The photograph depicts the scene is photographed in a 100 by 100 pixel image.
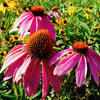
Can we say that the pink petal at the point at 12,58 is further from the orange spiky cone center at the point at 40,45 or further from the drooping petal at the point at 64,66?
the drooping petal at the point at 64,66

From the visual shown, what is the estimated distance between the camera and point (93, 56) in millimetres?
658

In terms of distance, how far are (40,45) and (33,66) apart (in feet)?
0.38

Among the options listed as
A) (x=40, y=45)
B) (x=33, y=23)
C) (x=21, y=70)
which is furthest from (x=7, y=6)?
(x=21, y=70)

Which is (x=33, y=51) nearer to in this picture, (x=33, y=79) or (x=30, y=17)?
(x=33, y=79)

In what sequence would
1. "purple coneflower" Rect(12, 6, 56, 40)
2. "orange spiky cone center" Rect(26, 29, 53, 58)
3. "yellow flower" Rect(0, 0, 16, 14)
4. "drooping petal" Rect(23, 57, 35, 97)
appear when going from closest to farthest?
1. "drooping petal" Rect(23, 57, 35, 97)
2. "orange spiky cone center" Rect(26, 29, 53, 58)
3. "purple coneflower" Rect(12, 6, 56, 40)
4. "yellow flower" Rect(0, 0, 16, 14)

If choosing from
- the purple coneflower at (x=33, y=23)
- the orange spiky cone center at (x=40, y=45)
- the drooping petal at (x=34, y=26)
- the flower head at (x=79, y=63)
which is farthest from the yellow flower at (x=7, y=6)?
the flower head at (x=79, y=63)

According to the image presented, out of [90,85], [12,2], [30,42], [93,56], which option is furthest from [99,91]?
[12,2]

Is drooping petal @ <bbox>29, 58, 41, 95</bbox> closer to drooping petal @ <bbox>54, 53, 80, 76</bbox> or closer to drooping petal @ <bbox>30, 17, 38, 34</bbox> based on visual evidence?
drooping petal @ <bbox>54, 53, 80, 76</bbox>

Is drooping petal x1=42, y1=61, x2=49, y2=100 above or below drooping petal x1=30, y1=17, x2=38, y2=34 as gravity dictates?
below

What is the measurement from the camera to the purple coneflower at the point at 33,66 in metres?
0.49

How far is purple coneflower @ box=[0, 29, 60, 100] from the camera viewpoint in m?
0.49

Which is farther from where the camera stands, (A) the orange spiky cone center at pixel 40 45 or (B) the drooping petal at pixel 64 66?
(A) the orange spiky cone center at pixel 40 45

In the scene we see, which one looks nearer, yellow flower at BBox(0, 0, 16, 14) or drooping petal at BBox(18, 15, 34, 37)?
drooping petal at BBox(18, 15, 34, 37)

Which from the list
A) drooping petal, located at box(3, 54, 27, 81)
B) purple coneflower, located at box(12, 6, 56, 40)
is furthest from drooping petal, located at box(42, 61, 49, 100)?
purple coneflower, located at box(12, 6, 56, 40)
